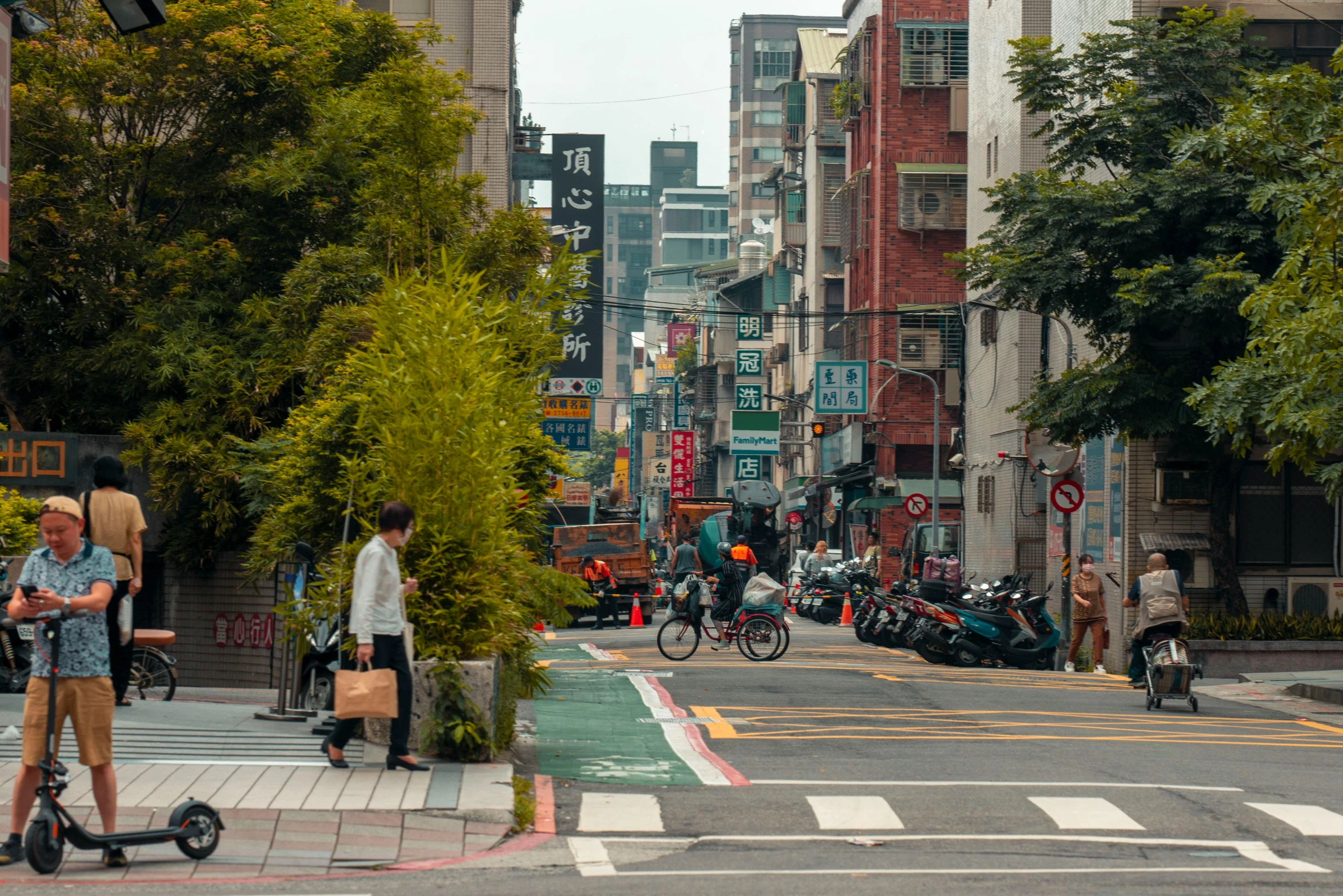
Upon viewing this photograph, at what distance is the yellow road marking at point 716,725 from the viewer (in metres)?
14.5

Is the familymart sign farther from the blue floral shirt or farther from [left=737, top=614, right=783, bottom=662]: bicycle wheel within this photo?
the blue floral shirt

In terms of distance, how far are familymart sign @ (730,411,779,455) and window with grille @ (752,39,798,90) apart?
4168 inches

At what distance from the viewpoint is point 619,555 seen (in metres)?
40.5

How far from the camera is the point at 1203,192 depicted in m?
23.7

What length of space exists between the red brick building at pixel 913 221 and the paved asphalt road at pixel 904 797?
36781 millimetres

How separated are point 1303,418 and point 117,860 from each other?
1383cm

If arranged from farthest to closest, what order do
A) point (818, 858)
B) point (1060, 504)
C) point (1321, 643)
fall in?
point (1060, 504)
point (1321, 643)
point (818, 858)

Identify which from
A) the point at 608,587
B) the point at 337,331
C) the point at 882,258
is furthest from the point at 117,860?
the point at 882,258

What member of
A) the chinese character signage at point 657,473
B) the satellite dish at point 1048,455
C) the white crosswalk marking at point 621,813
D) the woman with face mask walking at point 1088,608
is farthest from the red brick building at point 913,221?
the chinese character signage at point 657,473

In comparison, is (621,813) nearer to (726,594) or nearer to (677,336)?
(726,594)

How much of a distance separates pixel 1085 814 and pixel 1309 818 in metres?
1.39

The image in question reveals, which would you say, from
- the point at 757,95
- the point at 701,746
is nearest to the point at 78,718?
the point at 701,746

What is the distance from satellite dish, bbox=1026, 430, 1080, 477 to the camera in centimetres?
3153

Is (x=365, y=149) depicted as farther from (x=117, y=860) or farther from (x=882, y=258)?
(x=882, y=258)
